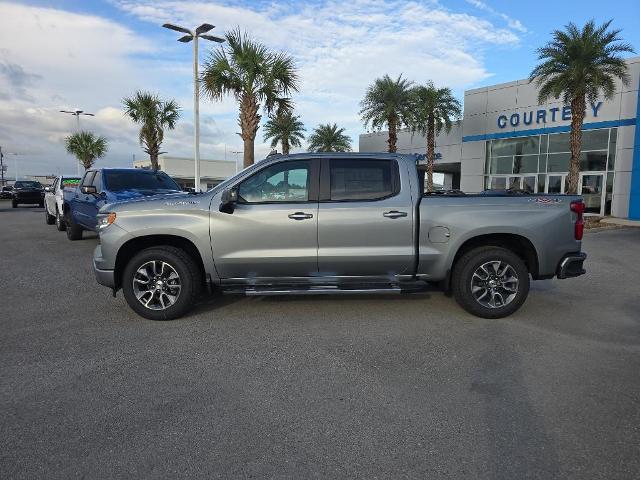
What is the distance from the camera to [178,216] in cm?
522

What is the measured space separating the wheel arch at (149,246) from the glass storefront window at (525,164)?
26455mm

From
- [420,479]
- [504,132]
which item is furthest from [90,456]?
[504,132]

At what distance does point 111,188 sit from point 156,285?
18.1 feet

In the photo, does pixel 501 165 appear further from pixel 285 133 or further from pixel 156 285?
pixel 156 285

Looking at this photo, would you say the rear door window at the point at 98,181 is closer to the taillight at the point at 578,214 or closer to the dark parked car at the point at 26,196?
the taillight at the point at 578,214

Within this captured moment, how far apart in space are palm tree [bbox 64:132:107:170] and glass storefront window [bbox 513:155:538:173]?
3799cm

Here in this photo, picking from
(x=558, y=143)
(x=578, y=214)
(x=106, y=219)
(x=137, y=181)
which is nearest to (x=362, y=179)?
(x=578, y=214)

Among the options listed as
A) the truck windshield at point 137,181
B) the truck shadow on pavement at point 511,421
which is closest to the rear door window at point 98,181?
the truck windshield at point 137,181

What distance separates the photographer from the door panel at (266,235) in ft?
17.1

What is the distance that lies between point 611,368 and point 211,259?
163 inches

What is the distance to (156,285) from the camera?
17.4ft

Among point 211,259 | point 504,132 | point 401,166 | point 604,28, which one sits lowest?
point 211,259

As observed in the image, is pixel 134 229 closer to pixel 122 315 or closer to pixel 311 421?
pixel 122 315

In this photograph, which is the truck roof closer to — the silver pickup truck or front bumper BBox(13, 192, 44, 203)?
the silver pickup truck
